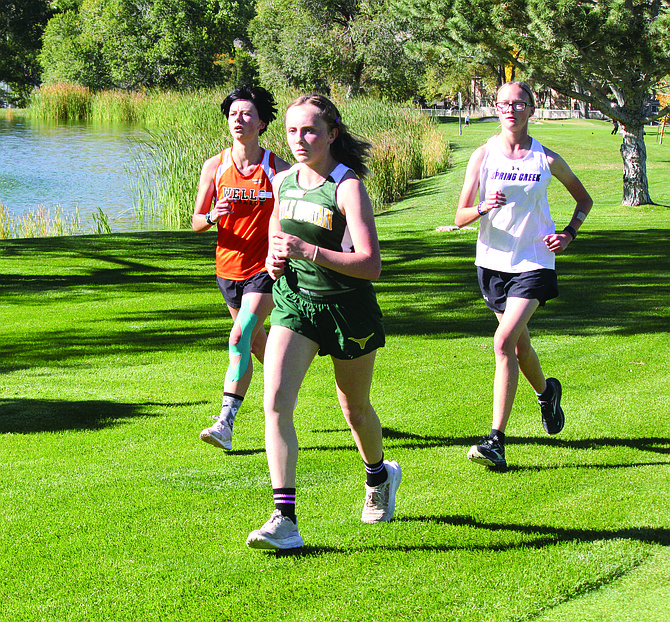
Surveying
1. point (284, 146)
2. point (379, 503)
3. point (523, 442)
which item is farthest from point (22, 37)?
point (379, 503)

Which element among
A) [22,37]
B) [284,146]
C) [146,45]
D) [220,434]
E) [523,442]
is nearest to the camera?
[220,434]

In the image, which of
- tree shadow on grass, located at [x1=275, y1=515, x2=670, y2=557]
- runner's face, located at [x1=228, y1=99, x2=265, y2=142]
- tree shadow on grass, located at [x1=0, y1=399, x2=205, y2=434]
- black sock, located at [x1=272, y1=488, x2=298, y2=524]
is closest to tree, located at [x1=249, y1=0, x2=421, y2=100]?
tree shadow on grass, located at [x1=0, y1=399, x2=205, y2=434]

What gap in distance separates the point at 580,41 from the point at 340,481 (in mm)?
15959

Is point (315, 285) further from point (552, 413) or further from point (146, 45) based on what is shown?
point (146, 45)

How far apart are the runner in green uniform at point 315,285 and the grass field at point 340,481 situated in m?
0.43

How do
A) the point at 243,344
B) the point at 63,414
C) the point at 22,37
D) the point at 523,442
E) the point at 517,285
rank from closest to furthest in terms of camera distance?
the point at 517,285
the point at 243,344
the point at 523,442
the point at 63,414
the point at 22,37

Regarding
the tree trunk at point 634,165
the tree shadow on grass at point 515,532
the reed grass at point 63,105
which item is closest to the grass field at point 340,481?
the tree shadow on grass at point 515,532

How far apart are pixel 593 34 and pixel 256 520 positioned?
1642 cm

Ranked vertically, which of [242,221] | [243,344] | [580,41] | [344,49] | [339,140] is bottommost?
[243,344]

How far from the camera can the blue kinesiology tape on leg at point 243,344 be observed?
5.29 meters

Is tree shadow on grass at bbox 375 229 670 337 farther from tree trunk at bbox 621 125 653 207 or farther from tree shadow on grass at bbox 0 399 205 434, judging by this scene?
tree trunk at bbox 621 125 653 207

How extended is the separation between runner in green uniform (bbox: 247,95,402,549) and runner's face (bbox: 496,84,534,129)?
4.19 ft

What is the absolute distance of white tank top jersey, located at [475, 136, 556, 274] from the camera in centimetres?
488

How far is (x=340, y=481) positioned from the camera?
476 centimetres
